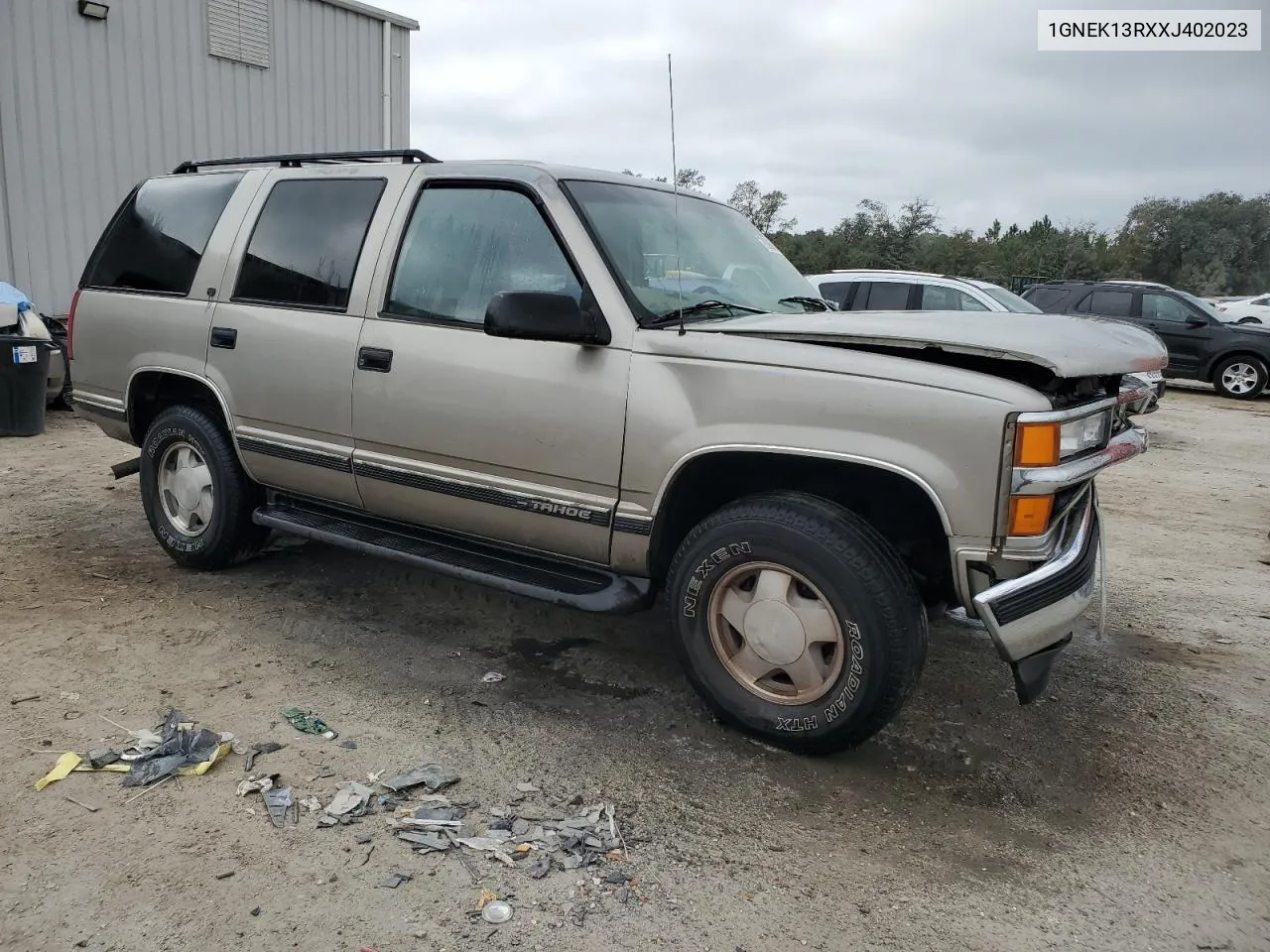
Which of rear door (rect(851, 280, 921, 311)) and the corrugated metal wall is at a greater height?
the corrugated metal wall

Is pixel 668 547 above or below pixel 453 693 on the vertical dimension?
above

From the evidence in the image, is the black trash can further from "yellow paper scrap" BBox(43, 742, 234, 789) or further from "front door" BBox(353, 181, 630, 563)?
"yellow paper scrap" BBox(43, 742, 234, 789)

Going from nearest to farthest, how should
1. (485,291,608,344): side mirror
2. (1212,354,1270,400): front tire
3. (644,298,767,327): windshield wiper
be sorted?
(485,291,608,344): side mirror < (644,298,767,327): windshield wiper < (1212,354,1270,400): front tire

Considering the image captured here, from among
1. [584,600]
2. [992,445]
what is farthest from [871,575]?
[584,600]

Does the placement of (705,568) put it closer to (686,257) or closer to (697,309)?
(697,309)

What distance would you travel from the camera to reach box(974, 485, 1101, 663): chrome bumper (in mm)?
2746

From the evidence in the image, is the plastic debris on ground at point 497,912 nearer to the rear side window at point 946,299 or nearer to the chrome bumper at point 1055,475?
the chrome bumper at point 1055,475

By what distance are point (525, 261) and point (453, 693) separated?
167cm

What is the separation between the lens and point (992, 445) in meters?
2.70

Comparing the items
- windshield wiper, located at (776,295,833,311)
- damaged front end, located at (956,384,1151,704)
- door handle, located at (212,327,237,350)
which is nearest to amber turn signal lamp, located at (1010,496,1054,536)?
damaged front end, located at (956,384,1151,704)

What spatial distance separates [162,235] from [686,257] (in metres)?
2.78

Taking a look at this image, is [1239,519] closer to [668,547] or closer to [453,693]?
[668,547]

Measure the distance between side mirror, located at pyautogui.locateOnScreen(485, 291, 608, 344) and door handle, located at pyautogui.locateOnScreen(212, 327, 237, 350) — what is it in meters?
1.69

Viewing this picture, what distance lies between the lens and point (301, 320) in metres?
4.10
